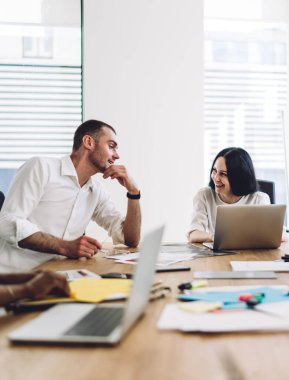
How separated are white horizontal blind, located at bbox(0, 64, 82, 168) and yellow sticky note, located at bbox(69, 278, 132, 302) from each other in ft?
9.06

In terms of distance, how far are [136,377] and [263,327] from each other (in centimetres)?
34

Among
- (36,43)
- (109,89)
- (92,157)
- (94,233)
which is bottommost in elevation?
(94,233)

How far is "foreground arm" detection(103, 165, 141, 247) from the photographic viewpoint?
2496 millimetres

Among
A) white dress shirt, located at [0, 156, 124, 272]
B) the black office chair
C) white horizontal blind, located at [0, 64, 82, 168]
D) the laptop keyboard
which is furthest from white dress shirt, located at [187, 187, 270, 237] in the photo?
the laptop keyboard

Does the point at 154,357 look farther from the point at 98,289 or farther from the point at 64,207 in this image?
the point at 64,207

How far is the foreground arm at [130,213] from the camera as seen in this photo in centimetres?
250

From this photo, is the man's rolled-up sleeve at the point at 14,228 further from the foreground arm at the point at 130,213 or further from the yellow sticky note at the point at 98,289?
the yellow sticky note at the point at 98,289

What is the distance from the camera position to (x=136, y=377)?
2.45 feet

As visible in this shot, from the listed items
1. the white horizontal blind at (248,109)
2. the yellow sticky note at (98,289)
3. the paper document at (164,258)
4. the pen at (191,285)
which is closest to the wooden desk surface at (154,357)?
the yellow sticky note at (98,289)

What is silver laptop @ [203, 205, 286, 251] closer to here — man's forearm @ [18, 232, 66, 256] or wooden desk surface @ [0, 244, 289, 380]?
man's forearm @ [18, 232, 66, 256]

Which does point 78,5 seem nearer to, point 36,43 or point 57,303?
point 36,43

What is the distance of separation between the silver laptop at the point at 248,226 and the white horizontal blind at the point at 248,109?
2.00 meters

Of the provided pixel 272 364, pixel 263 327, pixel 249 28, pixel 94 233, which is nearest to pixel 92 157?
pixel 94 233

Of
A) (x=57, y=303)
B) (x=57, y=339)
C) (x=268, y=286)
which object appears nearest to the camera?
(x=57, y=339)
